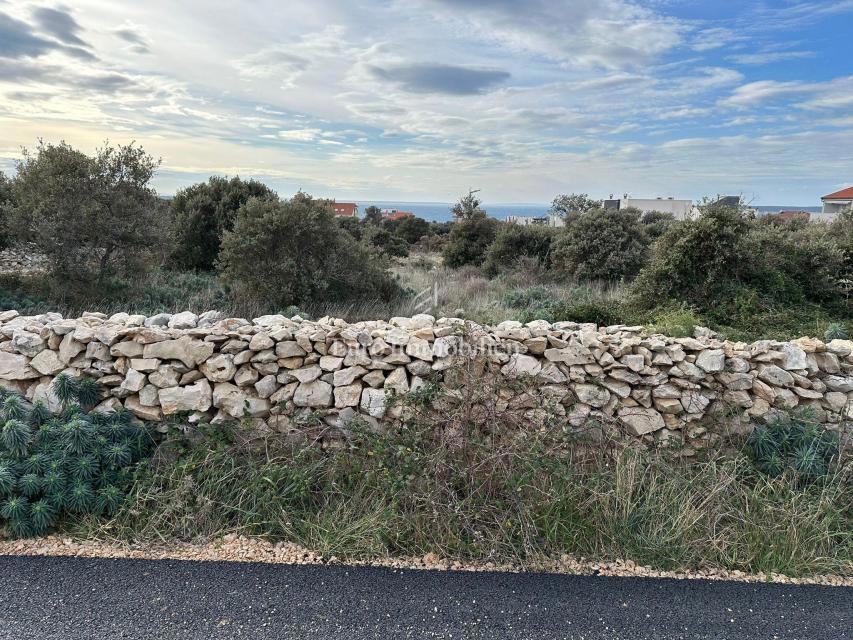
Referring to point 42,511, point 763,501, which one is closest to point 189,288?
point 42,511

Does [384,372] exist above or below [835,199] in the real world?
below

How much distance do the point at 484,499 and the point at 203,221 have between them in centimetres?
1220

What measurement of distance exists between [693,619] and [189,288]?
9.71 meters

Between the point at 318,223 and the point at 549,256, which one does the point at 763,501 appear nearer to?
the point at 318,223

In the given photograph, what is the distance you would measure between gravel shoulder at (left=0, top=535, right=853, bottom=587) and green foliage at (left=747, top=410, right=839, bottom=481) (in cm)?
76

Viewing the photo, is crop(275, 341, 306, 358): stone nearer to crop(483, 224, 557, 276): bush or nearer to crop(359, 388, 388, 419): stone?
crop(359, 388, 388, 419): stone

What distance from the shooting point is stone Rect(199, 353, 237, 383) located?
3918 millimetres

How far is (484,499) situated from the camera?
131 inches

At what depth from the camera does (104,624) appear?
2.51m

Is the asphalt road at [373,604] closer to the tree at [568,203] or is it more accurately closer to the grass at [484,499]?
the grass at [484,499]

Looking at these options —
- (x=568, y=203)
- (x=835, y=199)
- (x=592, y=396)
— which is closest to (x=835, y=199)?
A: (x=835, y=199)

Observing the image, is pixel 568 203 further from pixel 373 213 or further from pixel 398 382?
pixel 398 382

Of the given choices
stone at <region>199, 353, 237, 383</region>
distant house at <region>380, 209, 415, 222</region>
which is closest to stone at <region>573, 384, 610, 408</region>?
stone at <region>199, 353, 237, 383</region>

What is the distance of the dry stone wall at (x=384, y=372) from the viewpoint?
3943 mm
